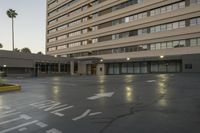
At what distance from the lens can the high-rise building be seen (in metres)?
42.6

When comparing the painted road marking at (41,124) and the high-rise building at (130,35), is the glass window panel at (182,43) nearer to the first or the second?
the high-rise building at (130,35)

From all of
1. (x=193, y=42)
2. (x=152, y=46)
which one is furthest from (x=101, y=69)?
(x=193, y=42)

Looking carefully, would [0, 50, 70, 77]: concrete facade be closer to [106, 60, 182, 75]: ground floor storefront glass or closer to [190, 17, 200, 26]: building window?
[106, 60, 182, 75]: ground floor storefront glass

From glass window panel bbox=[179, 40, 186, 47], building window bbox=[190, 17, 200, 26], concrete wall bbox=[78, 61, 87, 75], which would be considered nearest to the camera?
building window bbox=[190, 17, 200, 26]

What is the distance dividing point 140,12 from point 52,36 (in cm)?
4146

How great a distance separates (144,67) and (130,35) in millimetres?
8424

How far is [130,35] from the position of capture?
53250mm

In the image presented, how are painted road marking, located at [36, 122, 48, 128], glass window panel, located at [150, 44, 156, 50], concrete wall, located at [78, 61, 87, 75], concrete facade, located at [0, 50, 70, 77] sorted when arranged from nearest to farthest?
painted road marking, located at [36, 122, 48, 128]
glass window panel, located at [150, 44, 156, 50]
concrete facade, located at [0, 50, 70, 77]
concrete wall, located at [78, 61, 87, 75]

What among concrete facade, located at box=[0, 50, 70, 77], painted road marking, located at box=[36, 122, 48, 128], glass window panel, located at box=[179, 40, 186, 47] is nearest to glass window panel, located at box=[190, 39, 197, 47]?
glass window panel, located at box=[179, 40, 186, 47]

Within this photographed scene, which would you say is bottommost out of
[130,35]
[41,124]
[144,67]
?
[41,124]

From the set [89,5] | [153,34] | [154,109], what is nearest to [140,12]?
[153,34]

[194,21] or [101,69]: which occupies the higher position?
[194,21]

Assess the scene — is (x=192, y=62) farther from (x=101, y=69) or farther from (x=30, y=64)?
(x=30, y=64)

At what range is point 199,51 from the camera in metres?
40.4
